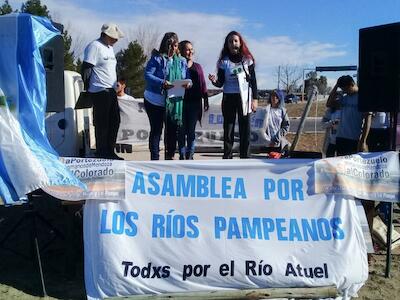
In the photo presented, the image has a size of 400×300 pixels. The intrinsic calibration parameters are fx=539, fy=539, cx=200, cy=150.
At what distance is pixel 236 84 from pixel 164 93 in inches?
33.1

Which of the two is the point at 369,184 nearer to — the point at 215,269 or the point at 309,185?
the point at 309,185

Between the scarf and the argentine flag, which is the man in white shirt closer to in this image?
the scarf

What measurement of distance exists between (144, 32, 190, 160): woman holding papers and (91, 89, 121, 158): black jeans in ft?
1.28

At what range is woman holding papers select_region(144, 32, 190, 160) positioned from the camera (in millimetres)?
6168

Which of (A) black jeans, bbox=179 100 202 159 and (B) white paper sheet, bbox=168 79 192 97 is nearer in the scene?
(B) white paper sheet, bbox=168 79 192 97

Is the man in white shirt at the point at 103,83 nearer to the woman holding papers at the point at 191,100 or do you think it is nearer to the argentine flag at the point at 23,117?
the woman holding papers at the point at 191,100

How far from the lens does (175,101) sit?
616cm

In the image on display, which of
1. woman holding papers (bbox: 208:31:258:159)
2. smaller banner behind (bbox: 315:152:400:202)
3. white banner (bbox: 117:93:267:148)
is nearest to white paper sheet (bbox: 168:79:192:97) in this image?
woman holding papers (bbox: 208:31:258:159)

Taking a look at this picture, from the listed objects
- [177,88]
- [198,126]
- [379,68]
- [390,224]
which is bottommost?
[390,224]

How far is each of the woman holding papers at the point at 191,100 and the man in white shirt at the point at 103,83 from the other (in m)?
0.82

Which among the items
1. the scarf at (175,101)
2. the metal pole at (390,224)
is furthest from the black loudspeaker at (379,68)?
the scarf at (175,101)

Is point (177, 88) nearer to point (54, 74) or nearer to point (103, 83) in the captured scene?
point (103, 83)

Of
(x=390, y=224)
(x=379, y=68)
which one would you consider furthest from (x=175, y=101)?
(x=390, y=224)

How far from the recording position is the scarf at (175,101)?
614 cm
